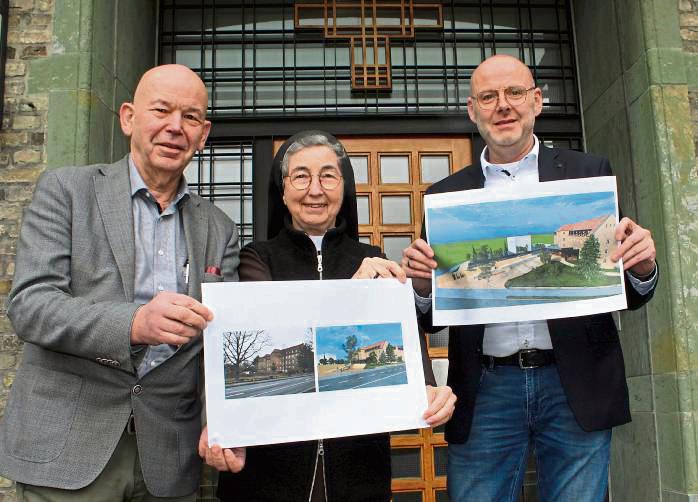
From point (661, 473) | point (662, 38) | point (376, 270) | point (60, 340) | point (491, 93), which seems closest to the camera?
point (60, 340)

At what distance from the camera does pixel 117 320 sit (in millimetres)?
1549

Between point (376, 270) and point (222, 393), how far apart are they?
22.5 inches

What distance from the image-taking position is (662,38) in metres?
4.07

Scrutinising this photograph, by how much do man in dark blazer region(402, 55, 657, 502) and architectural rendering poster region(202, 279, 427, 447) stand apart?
13.9 inches

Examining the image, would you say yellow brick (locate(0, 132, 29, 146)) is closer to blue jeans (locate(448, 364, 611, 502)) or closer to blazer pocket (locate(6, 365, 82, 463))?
blazer pocket (locate(6, 365, 82, 463))

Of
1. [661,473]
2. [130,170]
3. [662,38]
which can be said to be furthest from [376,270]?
[662,38]

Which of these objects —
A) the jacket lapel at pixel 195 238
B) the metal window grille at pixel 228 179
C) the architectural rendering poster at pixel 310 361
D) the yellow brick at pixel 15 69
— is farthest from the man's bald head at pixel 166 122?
the metal window grille at pixel 228 179

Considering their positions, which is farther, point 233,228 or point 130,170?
point 233,228

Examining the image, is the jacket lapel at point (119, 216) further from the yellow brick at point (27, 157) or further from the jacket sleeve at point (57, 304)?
the yellow brick at point (27, 157)

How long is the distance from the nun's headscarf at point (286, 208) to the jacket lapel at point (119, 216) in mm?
515

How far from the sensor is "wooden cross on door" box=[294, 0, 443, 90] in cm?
503

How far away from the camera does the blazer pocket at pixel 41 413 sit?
1604mm

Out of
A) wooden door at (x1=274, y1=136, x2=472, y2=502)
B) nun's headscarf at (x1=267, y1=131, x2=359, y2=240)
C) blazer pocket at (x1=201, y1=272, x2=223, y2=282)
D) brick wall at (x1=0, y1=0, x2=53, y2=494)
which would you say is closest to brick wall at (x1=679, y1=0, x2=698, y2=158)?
wooden door at (x1=274, y1=136, x2=472, y2=502)

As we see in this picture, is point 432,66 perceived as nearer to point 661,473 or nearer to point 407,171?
point 407,171
